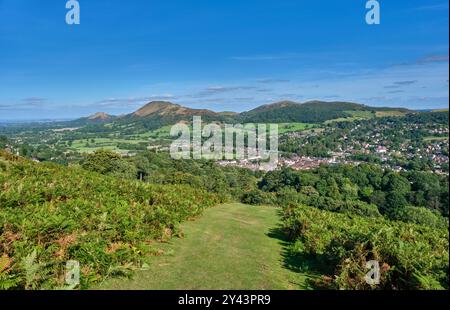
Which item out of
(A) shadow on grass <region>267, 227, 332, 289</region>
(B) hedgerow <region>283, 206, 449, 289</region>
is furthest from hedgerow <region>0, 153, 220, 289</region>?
A: (B) hedgerow <region>283, 206, 449, 289</region>

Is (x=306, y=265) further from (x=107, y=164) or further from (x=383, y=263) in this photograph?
(x=107, y=164)

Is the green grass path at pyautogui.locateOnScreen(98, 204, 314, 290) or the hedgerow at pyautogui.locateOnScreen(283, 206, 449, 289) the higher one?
the hedgerow at pyautogui.locateOnScreen(283, 206, 449, 289)

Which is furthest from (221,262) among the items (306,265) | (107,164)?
(107,164)

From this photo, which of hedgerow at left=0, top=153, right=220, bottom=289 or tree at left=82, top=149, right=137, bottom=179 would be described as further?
tree at left=82, top=149, right=137, bottom=179

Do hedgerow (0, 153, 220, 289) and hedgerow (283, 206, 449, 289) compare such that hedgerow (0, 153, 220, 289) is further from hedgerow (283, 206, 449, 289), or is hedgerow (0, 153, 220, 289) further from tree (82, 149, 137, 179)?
tree (82, 149, 137, 179)

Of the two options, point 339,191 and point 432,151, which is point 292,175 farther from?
point 432,151
